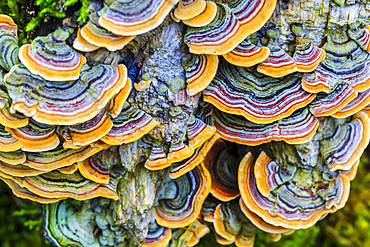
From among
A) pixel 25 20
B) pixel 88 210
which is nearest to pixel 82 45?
pixel 25 20

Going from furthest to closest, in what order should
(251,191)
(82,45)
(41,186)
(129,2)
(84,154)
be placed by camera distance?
(251,191)
(41,186)
(84,154)
(82,45)
(129,2)

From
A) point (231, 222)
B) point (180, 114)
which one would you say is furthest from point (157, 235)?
point (180, 114)

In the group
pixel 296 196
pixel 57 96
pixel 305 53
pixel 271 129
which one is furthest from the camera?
pixel 296 196

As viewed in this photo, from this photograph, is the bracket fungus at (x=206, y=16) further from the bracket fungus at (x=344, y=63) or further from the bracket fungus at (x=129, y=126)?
the bracket fungus at (x=344, y=63)

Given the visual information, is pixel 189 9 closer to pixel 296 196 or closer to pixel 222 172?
pixel 222 172

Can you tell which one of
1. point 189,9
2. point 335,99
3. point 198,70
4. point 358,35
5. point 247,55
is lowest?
point 335,99

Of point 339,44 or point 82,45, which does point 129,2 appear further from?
point 339,44

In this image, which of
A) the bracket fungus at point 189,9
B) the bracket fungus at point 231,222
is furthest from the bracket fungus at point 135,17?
the bracket fungus at point 231,222

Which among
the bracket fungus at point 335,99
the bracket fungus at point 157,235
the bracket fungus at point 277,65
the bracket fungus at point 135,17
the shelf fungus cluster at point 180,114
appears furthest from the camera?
the bracket fungus at point 157,235
